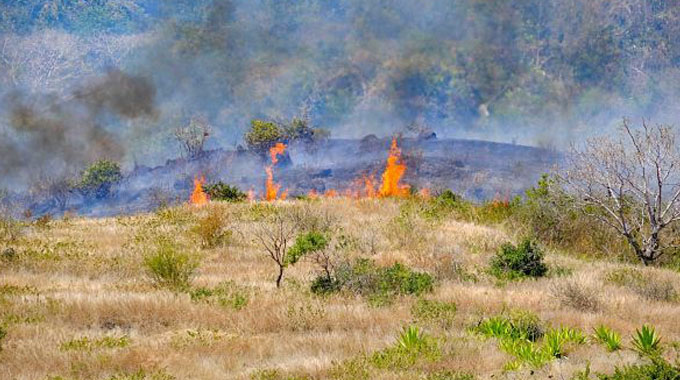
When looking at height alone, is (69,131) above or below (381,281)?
below

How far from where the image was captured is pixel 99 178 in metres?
90.1

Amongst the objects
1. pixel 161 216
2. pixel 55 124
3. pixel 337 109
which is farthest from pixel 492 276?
pixel 337 109

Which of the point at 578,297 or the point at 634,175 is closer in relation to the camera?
the point at 578,297

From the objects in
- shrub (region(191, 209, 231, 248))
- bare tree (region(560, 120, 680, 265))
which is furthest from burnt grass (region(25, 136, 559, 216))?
bare tree (region(560, 120, 680, 265))

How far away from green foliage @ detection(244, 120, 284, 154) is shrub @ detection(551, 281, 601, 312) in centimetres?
8431

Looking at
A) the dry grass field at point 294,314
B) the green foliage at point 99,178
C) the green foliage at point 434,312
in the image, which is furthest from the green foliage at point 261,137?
the green foliage at point 434,312

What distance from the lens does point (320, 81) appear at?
488ft

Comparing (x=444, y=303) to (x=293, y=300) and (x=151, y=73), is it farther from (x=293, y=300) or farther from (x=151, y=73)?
(x=151, y=73)

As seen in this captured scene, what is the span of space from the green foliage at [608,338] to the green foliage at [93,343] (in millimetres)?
6624

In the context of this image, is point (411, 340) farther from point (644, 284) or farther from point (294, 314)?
point (644, 284)

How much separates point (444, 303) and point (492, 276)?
A: 3827 mm

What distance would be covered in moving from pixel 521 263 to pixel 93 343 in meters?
10.2

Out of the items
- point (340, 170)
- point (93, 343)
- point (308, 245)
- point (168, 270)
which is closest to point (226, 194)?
point (308, 245)

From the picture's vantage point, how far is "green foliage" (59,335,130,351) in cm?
918
